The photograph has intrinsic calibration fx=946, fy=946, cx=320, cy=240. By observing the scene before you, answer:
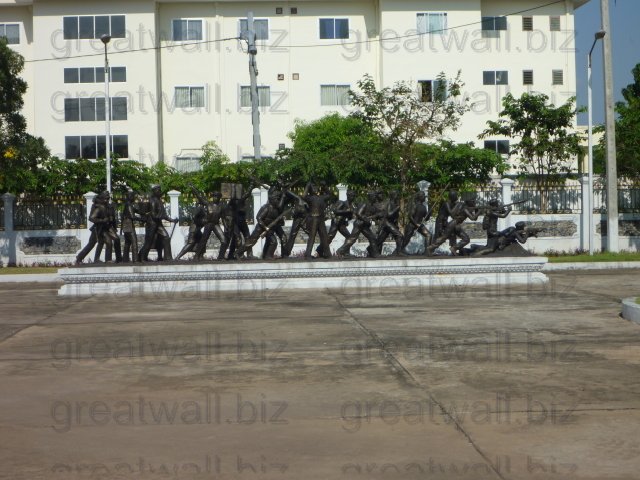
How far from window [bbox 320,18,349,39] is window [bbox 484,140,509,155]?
8.15 m

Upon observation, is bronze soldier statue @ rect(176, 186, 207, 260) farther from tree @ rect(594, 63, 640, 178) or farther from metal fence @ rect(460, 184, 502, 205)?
tree @ rect(594, 63, 640, 178)

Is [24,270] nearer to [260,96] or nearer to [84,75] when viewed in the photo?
[84,75]

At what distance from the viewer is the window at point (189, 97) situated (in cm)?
4316

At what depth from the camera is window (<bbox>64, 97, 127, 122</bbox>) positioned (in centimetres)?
4216

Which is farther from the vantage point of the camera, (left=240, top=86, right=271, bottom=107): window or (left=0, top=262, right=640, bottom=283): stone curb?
(left=240, top=86, right=271, bottom=107): window

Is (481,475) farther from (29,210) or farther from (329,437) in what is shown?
(29,210)

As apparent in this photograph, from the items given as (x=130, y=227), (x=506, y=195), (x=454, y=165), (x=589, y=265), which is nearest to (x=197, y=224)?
(x=130, y=227)

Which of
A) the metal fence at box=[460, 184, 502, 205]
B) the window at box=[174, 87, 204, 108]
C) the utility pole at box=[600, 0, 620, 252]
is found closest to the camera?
the utility pole at box=[600, 0, 620, 252]

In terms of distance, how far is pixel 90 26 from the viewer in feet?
139

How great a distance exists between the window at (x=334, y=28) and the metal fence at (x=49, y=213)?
18007 millimetres

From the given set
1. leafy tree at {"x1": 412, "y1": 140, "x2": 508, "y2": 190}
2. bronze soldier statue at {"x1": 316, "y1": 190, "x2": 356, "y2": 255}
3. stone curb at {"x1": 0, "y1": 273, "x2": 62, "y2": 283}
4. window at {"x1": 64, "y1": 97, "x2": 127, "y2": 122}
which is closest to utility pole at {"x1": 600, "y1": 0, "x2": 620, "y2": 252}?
leafy tree at {"x1": 412, "y1": 140, "x2": 508, "y2": 190}

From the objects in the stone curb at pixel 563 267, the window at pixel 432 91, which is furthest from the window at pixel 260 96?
the stone curb at pixel 563 267

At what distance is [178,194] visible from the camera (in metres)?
28.7

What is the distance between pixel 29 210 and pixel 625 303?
69.3ft
